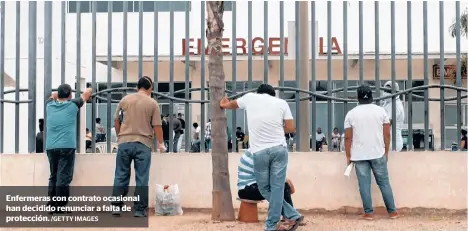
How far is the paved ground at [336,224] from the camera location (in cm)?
671

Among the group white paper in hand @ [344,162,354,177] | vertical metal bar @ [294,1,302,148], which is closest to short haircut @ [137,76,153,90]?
vertical metal bar @ [294,1,302,148]

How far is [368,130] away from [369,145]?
18 cm

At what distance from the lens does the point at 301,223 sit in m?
6.95

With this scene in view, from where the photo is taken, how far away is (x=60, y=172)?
7.48 m

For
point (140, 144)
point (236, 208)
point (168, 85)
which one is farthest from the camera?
point (168, 85)

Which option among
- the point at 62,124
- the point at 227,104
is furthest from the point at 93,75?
the point at 227,104

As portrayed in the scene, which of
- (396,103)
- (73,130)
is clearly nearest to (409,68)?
(396,103)

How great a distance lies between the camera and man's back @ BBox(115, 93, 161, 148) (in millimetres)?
7172

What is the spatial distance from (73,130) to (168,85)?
140 cm

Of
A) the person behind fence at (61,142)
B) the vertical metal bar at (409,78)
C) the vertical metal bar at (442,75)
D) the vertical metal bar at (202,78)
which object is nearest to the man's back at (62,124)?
the person behind fence at (61,142)

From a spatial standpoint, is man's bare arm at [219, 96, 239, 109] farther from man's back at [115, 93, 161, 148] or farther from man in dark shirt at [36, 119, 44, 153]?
man in dark shirt at [36, 119, 44, 153]

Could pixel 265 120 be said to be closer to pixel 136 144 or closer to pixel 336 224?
pixel 336 224

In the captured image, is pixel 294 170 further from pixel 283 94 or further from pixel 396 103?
pixel 396 103

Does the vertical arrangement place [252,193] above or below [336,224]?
above
